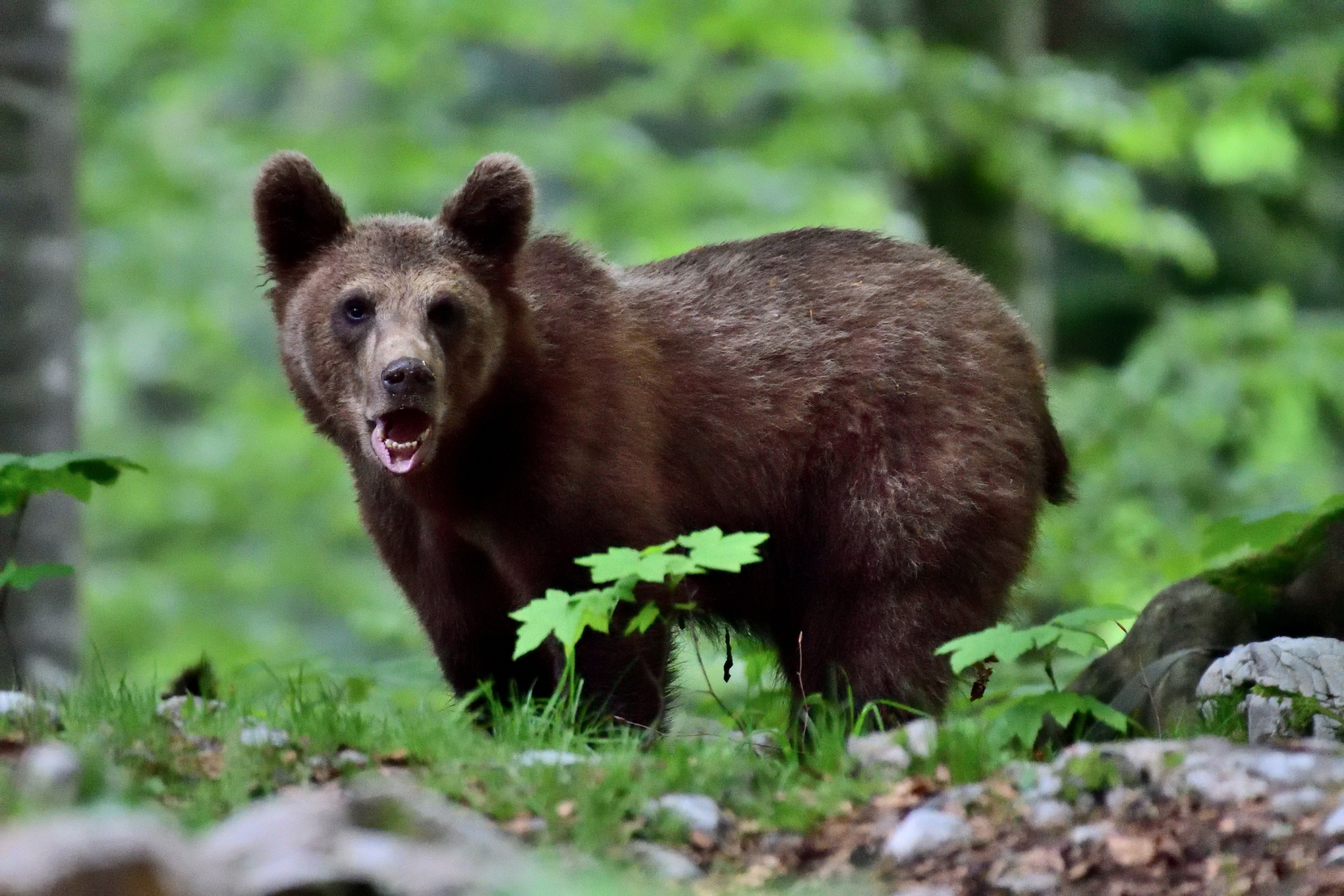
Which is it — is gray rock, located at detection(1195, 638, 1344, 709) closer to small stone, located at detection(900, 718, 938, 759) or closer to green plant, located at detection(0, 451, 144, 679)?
small stone, located at detection(900, 718, 938, 759)

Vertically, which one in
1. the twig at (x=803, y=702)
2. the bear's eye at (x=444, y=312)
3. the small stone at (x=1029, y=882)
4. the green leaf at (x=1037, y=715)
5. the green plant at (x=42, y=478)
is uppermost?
the bear's eye at (x=444, y=312)

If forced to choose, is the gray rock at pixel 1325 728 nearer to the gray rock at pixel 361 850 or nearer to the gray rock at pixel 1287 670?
the gray rock at pixel 1287 670

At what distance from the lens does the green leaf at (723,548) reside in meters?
4.75

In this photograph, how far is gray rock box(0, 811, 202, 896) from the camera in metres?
2.56

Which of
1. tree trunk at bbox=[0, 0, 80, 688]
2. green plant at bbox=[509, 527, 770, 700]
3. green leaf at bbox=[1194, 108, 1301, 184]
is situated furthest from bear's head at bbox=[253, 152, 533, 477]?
green leaf at bbox=[1194, 108, 1301, 184]

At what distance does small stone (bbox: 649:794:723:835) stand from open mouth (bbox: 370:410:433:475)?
1.76 meters

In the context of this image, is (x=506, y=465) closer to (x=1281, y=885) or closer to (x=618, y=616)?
(x=618, y=616)

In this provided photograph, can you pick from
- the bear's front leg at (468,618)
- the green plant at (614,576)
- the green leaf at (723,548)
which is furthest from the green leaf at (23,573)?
the green leaf at (723,548)

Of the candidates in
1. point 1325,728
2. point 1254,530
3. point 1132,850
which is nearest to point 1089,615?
point 1325,728

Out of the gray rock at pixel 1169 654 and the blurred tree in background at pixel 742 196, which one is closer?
the gray rock at pixel 1169 654

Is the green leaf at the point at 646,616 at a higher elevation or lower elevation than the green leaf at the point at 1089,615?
lower

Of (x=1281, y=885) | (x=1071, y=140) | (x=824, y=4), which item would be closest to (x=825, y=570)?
A: (x=1281, y=885)

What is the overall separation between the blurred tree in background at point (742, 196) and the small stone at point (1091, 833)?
3.62m

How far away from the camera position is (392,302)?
5.66 m
